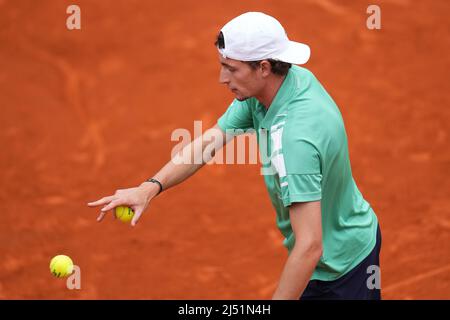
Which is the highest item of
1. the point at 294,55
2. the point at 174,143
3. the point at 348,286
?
the point at 294,55

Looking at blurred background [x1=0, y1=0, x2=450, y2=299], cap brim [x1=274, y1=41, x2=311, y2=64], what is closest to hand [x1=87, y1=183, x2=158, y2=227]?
cap brim [x1=274, y1=41, x2=311, y2=64]

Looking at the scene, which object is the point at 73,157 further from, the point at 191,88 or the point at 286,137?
the point at 286,137

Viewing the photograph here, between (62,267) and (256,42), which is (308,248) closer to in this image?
(256,42)

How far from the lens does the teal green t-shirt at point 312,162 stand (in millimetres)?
3055

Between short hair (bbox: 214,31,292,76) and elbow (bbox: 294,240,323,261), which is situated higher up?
short hair (bbox: 214,31,292,76)

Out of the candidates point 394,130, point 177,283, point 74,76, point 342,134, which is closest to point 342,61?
point 394,130

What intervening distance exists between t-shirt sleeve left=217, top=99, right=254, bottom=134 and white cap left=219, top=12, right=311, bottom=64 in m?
0.40

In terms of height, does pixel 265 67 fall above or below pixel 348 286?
above

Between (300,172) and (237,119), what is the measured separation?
0.69 metres

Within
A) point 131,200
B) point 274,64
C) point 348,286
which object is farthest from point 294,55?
point 348,286

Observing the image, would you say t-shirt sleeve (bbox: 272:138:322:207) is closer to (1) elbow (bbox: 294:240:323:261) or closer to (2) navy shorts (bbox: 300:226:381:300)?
(1) elbow (bbox: 294:240:323:261)

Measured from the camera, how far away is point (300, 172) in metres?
3.04

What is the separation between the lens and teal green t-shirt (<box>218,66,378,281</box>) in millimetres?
3055

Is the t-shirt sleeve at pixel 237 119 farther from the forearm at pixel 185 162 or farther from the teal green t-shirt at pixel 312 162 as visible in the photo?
the forearm at pixel 185 162
